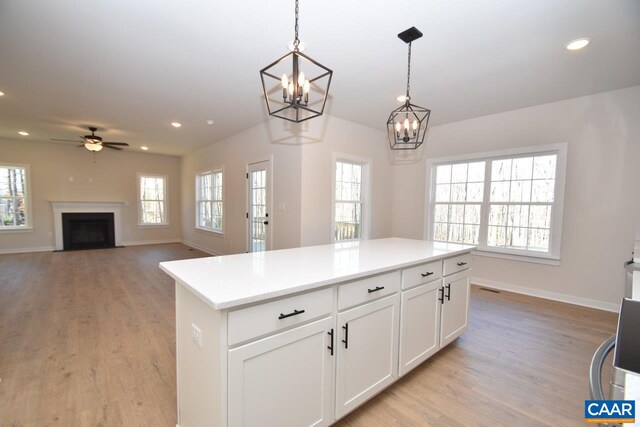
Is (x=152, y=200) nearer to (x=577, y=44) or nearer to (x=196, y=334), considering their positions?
(x=196, y=334)

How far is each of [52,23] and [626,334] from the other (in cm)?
381

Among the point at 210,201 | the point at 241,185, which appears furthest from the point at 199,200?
the point at 241,185

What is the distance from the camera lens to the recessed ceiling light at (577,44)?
2.34 meters

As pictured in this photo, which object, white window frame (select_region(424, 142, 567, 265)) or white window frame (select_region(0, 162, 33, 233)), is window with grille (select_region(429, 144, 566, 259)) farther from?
white window frame (select_region(0, 162, 33, 233))

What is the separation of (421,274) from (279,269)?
1.08 meters

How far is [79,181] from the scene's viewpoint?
7070 mm

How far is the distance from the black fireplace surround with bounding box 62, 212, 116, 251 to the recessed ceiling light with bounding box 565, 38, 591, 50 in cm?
954

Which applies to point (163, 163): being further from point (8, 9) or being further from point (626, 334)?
A: point (626, 334)

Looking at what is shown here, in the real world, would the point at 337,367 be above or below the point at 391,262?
below

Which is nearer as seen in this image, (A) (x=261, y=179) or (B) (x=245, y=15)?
(B) (x=245, y=15)

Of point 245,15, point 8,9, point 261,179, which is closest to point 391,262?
point 245,15

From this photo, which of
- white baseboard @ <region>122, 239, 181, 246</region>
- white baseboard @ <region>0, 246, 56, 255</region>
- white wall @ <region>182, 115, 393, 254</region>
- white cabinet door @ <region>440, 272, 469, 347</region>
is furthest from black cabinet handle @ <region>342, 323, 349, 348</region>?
white baseboard @ <region>0, 246, 56, 255</region>

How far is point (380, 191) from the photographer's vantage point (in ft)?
17.4

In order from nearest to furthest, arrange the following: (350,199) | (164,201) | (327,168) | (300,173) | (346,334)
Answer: (346,334) → (300,173) → (327,168) → (350,199) → (164,201)
